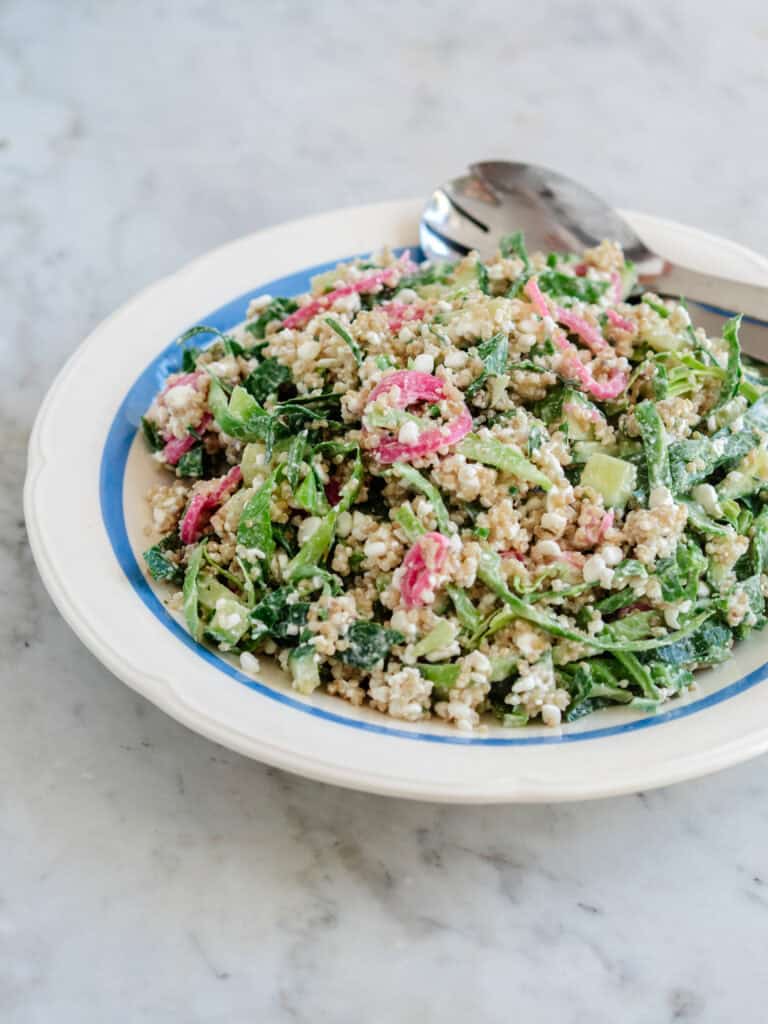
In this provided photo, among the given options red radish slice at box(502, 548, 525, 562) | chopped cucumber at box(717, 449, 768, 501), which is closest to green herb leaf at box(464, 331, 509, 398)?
red radish slice at box(502, 548, 525, 562)

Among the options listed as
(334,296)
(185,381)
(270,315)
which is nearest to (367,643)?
(185,381)

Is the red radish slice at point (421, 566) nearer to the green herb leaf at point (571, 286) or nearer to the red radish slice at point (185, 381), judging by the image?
the red radish slice at point (185, 381)

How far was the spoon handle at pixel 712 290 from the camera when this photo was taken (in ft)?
11.3

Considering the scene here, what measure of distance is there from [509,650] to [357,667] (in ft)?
1.05

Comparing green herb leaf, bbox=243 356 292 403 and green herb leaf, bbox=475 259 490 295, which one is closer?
green herb leaf, bbox=243 356 292 403

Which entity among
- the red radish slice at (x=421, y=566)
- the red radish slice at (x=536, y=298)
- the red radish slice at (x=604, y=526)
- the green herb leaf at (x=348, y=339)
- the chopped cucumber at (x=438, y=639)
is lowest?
the chopped cucumber at (x=438, y=639)

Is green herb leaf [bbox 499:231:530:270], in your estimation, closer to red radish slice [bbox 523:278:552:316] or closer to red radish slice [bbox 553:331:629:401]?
red radish slice [bbox 523:278:552:316]

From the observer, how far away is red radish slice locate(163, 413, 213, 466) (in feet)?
9.95

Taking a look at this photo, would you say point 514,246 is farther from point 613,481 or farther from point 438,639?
point 438,639

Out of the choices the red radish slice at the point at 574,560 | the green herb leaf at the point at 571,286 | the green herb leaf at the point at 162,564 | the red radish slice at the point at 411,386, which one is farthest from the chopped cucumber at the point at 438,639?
the green herb leaf at the point at 571,286

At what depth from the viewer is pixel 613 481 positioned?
268cm

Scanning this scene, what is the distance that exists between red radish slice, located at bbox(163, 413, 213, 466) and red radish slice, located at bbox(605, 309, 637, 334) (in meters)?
1.05

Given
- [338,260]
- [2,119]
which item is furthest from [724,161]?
[2,119]

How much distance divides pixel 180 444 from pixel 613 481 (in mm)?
1086
